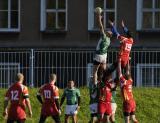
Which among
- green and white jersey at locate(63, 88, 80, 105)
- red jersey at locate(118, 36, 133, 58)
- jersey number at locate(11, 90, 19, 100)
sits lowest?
green and white jersey at locate(63, 88, 80, 105)

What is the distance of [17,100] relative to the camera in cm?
→ 2239

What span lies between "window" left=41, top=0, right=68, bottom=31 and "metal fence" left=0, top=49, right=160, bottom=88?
3.01 meters

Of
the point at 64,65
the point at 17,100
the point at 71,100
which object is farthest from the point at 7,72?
the point at 17,100

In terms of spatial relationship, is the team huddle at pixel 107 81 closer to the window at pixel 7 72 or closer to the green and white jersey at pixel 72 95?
the green and white jersey at pixel 72 95

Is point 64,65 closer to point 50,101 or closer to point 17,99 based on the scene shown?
point 50,101

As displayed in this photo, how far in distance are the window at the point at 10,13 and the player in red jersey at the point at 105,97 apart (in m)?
14.2

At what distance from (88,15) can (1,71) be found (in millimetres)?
5320

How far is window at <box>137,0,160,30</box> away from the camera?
36.6 m

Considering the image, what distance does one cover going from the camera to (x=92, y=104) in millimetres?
24562

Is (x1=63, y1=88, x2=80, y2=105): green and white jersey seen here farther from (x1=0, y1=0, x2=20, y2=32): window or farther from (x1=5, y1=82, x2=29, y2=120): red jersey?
(x1=0, y1=0, x2=20, y2=32): window

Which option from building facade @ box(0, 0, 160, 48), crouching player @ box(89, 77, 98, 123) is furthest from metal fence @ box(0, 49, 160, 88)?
crouching player @ box(89, 77, 98, 123)

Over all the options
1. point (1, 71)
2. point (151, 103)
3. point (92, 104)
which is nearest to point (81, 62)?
point (1, 71)

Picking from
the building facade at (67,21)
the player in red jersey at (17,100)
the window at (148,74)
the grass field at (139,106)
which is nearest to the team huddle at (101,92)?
the player in red jersey at (17,100)

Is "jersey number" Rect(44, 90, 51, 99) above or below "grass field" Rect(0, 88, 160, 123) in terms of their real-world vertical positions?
above
